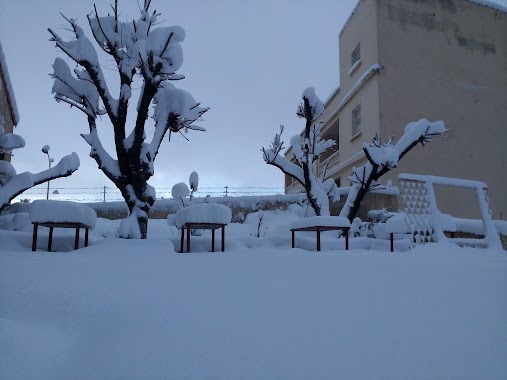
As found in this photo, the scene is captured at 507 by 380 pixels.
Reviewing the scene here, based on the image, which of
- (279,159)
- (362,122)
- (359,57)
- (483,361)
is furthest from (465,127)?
(483,361)

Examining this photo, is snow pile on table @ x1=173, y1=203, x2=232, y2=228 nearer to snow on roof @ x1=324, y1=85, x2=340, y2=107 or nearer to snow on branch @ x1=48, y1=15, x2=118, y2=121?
snow on branch @ x1=48, y1=15, x2=118, y2=121

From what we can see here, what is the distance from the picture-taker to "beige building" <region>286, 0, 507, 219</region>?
1162 centimetres

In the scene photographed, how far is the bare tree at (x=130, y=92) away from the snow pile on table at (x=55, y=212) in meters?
0.83

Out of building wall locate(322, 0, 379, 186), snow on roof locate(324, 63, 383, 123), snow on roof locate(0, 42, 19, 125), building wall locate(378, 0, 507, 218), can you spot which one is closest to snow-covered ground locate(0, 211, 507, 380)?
snow on roof locate(0, 42, 19, 125)

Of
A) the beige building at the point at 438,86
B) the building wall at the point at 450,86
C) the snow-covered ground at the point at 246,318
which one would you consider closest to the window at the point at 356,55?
the beige building at the point at 438,86

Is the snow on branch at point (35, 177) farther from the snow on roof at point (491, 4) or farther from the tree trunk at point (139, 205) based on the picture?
the snow on roof at point (491, 4)

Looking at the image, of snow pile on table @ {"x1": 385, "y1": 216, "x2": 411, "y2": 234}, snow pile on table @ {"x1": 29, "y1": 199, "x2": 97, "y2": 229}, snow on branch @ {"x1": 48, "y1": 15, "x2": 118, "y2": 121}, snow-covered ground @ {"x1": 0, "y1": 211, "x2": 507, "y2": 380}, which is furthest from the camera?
snow pile on table @ {"x1": 385, "y1": 216, "x2": 411, "y2": 234}

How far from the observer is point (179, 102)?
6.22 meters

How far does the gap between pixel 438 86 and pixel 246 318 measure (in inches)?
475

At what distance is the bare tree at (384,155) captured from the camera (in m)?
7.29

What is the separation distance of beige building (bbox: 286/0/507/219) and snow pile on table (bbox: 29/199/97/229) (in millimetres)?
8239

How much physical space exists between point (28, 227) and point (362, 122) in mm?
9454

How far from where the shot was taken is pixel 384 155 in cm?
727

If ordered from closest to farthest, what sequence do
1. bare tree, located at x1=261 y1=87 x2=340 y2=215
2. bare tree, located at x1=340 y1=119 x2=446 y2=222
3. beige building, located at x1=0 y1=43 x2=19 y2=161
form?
bare tree, located at x1=340 y1=119 x2=446 y2=222, bare tree, located at x1=261 y1=87 x2=340 y2=215, beige building, located at x1=0 y1=43 x2=19 y2=161
